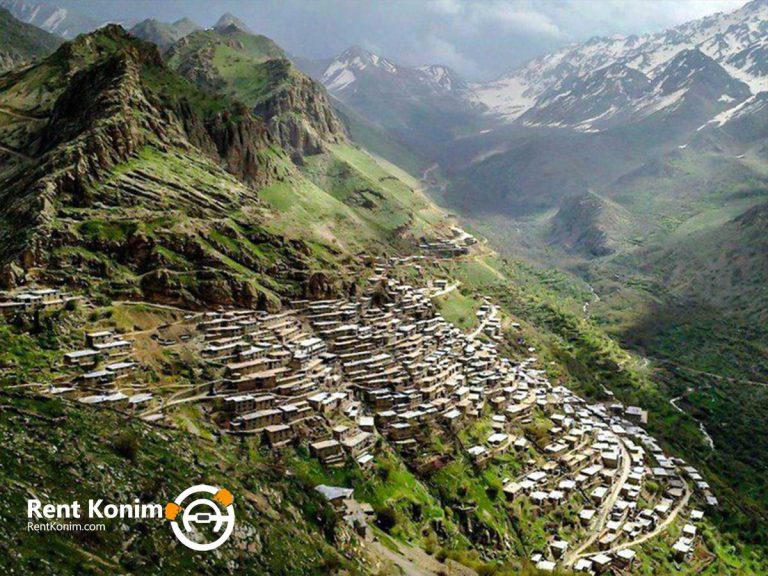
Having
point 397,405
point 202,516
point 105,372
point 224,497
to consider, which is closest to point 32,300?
point 105,372

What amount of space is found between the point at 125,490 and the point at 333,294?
73.4 metres

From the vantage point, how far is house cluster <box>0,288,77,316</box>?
2882 inches

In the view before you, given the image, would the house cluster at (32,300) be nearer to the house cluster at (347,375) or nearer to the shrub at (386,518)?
the house cluster at (347,375)

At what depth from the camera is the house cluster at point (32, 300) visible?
73.2 metres

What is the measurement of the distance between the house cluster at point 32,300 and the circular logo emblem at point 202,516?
37172 mm

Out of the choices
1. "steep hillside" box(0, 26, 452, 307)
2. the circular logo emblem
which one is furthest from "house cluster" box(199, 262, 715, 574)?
the circular logo emblem

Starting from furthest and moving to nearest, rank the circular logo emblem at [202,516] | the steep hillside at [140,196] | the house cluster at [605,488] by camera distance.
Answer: the steep hillside at [140,196], the house cluster at [605,488], the circular logo emblem at [202,516]

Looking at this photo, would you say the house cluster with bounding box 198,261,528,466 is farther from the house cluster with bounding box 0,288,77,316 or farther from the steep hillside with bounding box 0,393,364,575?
the steep hillside with bounding box 0,393,364,575

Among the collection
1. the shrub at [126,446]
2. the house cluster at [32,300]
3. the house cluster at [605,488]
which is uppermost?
the house cluster at [32,300]

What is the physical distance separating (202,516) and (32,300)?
135 ft

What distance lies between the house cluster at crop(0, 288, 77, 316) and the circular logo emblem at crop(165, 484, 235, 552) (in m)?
37.2

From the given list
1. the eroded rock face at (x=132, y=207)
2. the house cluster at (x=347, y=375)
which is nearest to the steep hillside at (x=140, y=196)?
the eroded rock face at (x=132, y=207)

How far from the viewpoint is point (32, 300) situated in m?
75.1

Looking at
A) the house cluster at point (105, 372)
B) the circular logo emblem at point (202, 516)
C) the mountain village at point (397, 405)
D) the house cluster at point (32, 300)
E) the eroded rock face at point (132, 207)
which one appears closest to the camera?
the circular logo emblem at point (202, 516)
